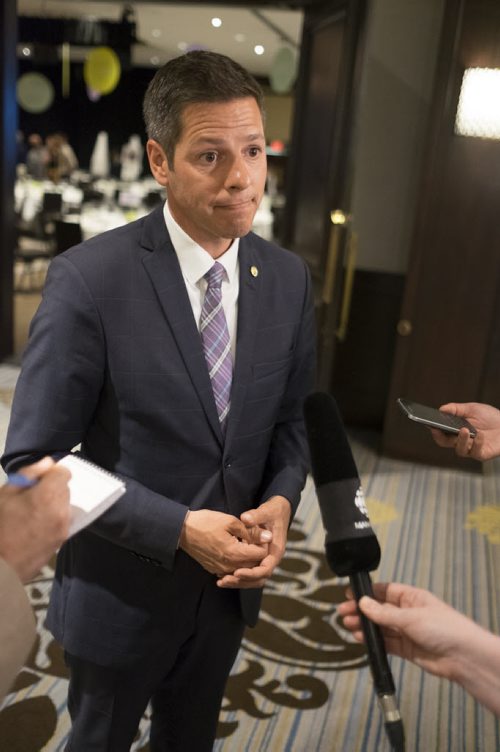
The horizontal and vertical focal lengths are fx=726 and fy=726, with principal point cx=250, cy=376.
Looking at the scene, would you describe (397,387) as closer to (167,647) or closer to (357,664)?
(357,664)

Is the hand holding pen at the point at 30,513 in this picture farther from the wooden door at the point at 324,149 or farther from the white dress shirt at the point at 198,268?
the wooden door at the point at 324,149

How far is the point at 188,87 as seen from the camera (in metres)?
1.19

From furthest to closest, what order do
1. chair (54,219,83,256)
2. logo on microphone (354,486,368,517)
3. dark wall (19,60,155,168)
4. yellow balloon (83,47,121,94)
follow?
1. dark wall (19,60,155,168)
2. yellow balloon (83,47,121,94)
3. chair (54,219,83,256)
4. logo on microphone (354,486,368,517)

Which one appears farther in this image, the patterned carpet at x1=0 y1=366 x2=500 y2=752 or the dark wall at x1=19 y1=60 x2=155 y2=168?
the dark wall at x1=19 y1=60 x2=155 y2=168

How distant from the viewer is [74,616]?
1.34m

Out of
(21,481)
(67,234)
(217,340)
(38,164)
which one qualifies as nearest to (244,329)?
(217,340)

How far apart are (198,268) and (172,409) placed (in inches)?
10.3

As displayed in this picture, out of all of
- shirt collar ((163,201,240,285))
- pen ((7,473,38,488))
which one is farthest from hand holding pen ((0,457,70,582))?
shirt collar ((163,201,240,285))

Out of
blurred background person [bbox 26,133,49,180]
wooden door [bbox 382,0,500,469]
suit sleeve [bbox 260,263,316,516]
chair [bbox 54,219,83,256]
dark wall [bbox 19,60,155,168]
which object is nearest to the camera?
suit sleeve [bbox 260,263,316,516]

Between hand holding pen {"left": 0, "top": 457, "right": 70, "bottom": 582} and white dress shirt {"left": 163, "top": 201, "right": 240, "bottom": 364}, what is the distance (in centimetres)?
49

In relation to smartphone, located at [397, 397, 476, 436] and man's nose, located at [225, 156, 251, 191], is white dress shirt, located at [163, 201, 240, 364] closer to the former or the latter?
man's nose, located at [225, 156, 251, 191]

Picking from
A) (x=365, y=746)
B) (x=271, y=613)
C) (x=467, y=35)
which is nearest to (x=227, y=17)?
(x=467, y=35)

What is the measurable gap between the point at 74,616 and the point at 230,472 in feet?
1.29

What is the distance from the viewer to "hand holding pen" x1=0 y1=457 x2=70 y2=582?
2.89 feet
